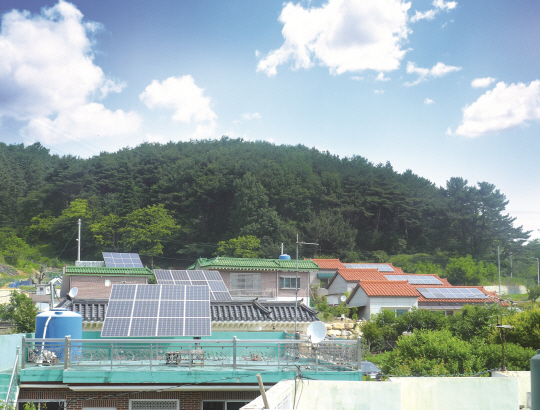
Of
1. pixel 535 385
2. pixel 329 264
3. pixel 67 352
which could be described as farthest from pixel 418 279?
pixel 535 385

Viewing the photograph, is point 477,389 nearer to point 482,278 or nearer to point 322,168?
point 482,278

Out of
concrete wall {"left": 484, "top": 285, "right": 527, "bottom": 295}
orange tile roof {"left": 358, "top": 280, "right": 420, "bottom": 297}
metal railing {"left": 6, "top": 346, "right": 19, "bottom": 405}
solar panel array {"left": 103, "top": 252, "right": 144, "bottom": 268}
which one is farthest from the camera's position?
concrete wall {"left": 484, "top": 285, "right": 527, "bottom": 295}

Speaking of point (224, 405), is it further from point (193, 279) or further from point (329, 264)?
point (329, 264)

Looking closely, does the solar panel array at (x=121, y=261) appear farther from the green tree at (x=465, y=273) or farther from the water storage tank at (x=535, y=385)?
the green tree at (x=465, y=273)

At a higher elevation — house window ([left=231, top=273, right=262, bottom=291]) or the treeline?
house window ([left=231, top=273, right=262, bottom=291])

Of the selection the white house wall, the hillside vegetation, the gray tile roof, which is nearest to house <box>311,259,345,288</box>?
the hillside vegetation

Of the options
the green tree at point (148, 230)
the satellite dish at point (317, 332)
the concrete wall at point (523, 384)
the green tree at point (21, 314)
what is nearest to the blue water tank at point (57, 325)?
the satellite dish at point (317, 332)

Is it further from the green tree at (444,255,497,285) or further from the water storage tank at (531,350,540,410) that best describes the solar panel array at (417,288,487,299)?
the water storage tank at (531,350,540,410)
